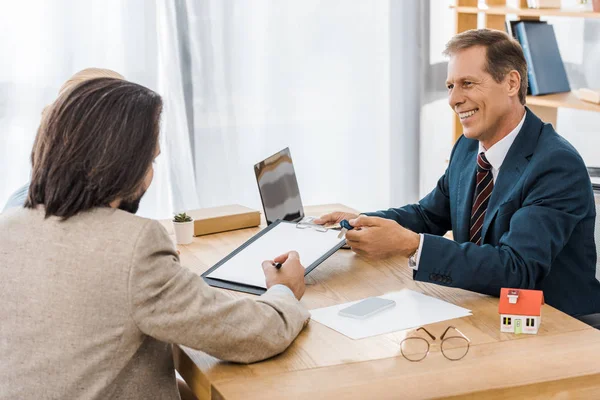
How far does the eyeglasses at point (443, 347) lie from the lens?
1.52m

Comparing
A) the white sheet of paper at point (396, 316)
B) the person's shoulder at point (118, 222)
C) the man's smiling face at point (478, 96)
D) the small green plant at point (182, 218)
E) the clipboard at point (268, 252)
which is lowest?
the white sheet of paper at point (396, 316)

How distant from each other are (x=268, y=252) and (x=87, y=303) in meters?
0.80

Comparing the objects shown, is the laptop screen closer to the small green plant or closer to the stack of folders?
the small green plant

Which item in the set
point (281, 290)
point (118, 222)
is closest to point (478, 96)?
point (281, 290)

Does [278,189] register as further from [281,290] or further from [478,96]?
[281,290]

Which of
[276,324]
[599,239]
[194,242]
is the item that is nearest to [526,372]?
[276,324]

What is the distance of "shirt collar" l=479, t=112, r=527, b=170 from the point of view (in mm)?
2137

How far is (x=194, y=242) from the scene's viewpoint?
2375 millimetres

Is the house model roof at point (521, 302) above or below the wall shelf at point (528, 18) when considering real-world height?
below

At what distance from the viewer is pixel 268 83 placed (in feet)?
12.7

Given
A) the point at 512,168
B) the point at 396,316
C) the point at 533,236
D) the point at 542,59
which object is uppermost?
the point at 542,59

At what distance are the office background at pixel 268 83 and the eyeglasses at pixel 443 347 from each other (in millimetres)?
2228

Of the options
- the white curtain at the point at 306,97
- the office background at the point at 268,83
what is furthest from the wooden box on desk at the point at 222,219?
the white curtain at the point at 306,97

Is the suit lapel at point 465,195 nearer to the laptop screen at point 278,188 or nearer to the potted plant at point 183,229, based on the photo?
the laptop screen at point 278,188
